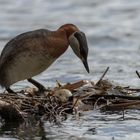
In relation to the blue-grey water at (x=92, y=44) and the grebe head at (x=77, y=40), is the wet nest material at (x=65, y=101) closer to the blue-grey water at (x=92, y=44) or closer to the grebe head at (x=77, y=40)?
the blue-grey water at (x=92, y=44)

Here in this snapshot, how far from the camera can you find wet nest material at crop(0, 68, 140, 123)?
9721 mm

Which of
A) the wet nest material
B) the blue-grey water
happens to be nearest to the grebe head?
the wet nest material

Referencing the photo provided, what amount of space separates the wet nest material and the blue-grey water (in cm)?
16

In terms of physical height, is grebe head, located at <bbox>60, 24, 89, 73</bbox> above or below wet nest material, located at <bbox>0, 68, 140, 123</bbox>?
above

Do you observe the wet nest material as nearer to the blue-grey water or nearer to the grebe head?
the blue-grey water

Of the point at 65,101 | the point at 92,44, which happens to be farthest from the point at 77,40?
the point at 92,44

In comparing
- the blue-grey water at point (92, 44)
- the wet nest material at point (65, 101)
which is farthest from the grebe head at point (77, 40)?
the blue-grey water at point (92, 44)

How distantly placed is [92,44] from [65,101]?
654 centimetres

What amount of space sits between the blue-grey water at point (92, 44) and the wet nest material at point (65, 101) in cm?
16

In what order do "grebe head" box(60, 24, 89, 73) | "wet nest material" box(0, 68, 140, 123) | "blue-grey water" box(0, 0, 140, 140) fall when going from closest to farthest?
1. "blue-grey water" box(0, 0, 140, 140)
2. "wet nest material" box(0, 68, 140, 123)
3. "grebe head" box(60, 24, 89, 73)

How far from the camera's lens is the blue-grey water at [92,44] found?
373 inches

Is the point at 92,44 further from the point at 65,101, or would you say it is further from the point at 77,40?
the point at 65,101

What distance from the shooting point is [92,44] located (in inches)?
652

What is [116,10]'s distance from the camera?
20109 mm
